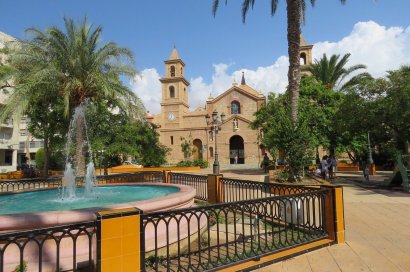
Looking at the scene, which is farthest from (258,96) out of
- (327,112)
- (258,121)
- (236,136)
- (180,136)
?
(327,112)

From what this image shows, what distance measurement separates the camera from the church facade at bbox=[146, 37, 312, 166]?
163 feet

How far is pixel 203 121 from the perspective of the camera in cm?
5178

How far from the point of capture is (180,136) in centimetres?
5206

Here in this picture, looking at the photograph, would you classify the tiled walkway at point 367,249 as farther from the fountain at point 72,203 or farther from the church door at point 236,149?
the church door at point 236,149

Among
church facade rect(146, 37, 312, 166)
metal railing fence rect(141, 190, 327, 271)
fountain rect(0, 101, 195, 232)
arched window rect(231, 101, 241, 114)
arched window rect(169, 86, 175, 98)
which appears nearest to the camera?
metal railing fence rect(141, 190, 327, 271)

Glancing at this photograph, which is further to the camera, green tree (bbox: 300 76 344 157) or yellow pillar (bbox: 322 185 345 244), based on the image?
green tree (bbox: 300 76 344 157)

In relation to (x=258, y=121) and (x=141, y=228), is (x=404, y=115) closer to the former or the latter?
(x=258, y=121)

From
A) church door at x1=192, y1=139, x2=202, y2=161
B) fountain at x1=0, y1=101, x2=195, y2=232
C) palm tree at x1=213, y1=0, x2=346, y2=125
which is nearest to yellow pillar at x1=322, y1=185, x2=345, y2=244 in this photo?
fountain at x1=0, y1=101, x2=195, y2=232

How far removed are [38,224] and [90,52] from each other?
43.1ft

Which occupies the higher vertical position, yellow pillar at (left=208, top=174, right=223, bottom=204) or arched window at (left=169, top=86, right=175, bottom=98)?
arched window at (left=169, top=86, right=175, bottom=98)

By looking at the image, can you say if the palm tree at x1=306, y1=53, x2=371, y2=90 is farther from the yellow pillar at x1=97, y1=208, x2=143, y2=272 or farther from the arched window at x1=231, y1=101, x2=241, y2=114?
the yellow pillar at x1=97, y1=208, x2=143, y2=272

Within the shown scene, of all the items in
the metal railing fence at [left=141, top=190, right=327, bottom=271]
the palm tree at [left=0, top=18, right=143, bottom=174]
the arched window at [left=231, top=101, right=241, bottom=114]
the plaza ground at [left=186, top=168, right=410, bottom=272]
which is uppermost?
the arched window at [left=231, top=101, right=241, bottom=114]

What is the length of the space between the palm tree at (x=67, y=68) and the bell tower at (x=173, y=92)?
34.7 meters

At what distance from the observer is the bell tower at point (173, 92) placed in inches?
2015
